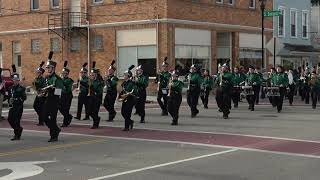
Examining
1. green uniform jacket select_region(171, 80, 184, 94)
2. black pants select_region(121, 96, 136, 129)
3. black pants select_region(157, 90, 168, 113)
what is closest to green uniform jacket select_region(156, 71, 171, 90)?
black pants select_region(157, 90, 168, 113)

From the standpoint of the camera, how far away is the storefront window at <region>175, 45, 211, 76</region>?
3697 centimetres

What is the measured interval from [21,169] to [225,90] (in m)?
11.8

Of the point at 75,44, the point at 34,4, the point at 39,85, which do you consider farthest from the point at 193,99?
the point at 34,4

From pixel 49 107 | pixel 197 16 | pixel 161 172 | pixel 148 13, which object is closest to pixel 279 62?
pixel 197 16

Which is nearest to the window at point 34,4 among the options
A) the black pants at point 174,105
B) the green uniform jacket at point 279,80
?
the green uniform jacket at point 279,80

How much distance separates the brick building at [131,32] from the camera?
120 feet

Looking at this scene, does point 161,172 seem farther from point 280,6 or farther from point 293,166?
point 280,6

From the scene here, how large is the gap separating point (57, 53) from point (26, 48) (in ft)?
9.55

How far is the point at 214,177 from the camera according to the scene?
9.71 metres

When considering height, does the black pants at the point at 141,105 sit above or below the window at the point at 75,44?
below

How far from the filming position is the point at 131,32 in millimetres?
37344

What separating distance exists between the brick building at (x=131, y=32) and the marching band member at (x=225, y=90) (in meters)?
14.3

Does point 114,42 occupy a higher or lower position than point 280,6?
lower

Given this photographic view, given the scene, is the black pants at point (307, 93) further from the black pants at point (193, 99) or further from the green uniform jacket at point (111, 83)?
the green uniform jacket at point (111, 83)
